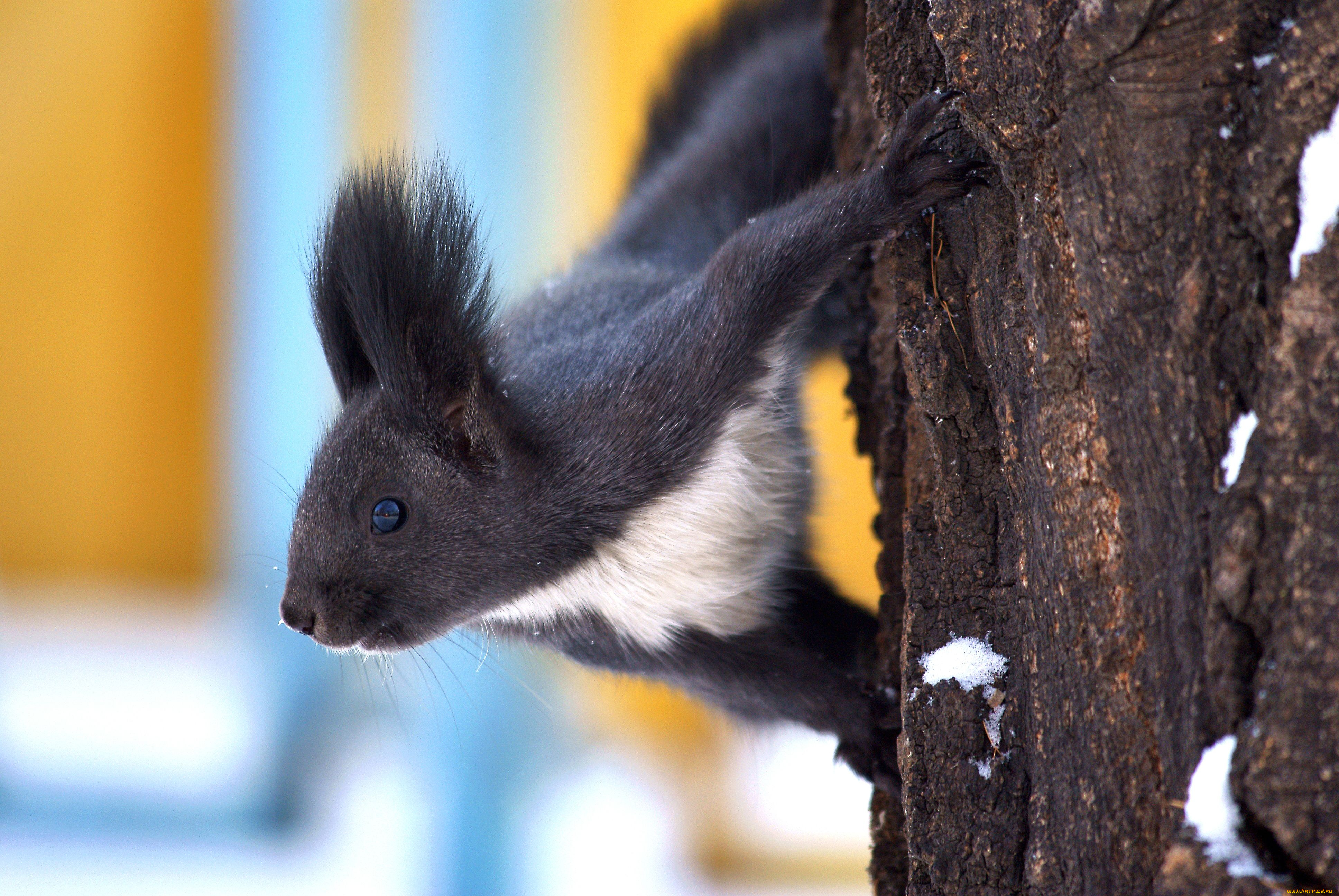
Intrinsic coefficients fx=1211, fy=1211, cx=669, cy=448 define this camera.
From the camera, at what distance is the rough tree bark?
2.73 ft

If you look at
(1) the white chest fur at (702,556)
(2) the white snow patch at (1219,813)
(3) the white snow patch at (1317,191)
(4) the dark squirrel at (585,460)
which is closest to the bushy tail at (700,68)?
(4) the dark squirrel at (585,460)

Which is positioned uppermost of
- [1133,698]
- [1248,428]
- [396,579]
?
[396,579]

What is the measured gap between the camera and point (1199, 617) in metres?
0.90

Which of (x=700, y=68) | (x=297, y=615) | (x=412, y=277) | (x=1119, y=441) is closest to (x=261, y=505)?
(x=700, y=68)

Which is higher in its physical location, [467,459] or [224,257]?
[224,257]

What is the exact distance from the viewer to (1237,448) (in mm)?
880

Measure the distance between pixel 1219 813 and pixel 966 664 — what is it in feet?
1.10

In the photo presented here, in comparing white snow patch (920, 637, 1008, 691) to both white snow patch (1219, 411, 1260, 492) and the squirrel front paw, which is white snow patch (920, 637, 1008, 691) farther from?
the squirrel front paw

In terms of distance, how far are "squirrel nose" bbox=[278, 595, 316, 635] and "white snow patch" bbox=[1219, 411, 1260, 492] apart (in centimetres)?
103

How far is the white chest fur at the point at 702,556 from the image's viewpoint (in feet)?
4.86

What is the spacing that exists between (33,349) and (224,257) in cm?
94

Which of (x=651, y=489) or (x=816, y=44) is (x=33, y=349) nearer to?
(x=816, y=44)

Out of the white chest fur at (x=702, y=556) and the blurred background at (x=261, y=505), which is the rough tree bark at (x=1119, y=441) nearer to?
the white chest fur at (x=702, y=556)

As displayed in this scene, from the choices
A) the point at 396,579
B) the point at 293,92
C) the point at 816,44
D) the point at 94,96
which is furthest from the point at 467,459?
the point at 94,96
